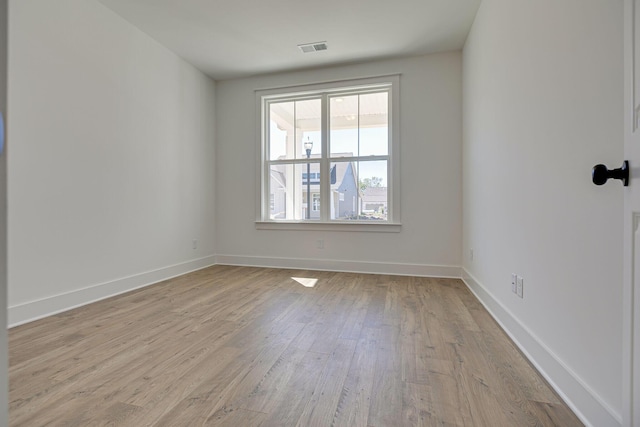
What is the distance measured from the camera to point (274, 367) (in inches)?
62.2

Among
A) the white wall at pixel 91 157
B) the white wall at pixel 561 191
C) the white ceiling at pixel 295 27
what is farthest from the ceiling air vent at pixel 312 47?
the white wall at pixel 561 191

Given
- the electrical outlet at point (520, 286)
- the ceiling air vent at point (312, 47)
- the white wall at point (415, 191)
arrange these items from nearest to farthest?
the electrical outlet at point (520, 286)
the ceiling air vent at point (312, 47)
the white wall at point (415, 191)

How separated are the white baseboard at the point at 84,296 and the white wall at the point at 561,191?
10.9ft

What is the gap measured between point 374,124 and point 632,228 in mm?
3394

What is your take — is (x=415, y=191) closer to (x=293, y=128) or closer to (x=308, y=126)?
(x=308, y=126)

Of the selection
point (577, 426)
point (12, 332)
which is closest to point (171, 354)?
point (12, 332)

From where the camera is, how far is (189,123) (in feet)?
13.1

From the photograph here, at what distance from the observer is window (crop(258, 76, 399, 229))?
398 centimetres

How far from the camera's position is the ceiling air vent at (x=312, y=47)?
3471 millimetres

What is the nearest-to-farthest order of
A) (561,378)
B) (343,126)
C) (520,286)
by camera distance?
1. (561,378)
2. (520,286)
3. (343,126)

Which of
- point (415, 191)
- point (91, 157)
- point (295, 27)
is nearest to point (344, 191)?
point (415, 191)

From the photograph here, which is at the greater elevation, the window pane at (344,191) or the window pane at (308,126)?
the window pane at (308,126)

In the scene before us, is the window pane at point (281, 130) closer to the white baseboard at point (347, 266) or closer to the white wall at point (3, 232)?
the white baseboard at point (347, 266)

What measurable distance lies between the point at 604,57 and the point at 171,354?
241 cm
